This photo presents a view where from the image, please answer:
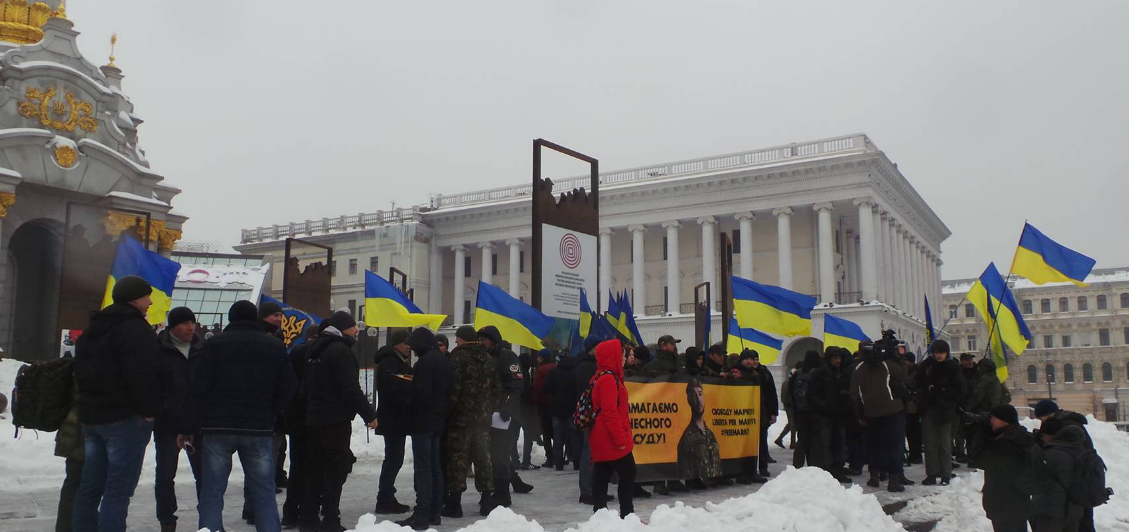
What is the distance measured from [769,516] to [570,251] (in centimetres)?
754

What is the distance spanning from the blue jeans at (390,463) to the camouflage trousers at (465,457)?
0.46 m

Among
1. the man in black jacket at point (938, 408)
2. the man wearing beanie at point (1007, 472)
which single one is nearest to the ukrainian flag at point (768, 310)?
the man in black jacket at point (938, 408)

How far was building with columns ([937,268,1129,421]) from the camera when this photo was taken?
7875cm

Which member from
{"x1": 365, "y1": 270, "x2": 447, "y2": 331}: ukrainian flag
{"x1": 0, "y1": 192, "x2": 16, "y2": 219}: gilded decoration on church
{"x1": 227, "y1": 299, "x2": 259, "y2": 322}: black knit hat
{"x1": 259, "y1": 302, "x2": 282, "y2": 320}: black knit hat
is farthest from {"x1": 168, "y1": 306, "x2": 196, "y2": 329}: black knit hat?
{"x1": 0, "y1": 192, "x2": 16, "y2": 219}: gilded decoration on church

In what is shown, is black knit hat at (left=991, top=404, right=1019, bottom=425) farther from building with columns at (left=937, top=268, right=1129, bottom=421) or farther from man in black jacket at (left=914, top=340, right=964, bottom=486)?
building with columns at (left=937, top=268, right=1129, bottom=421)

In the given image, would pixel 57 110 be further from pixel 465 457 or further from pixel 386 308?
pixel 465 457

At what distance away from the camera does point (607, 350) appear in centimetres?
744

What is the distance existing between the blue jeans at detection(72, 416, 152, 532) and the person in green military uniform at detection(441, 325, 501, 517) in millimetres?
2908


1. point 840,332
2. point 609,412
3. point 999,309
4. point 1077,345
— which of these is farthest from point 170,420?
point 1077,345

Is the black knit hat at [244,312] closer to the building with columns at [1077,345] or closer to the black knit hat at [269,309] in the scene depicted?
the black knit hat at [269,309]

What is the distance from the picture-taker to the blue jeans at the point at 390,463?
26.0 feet

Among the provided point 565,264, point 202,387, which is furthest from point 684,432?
point 202,387

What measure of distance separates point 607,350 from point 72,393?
13.6 ft

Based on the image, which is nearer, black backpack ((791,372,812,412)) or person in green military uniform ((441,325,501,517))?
person in green military uniform ((441,325,501,517))
